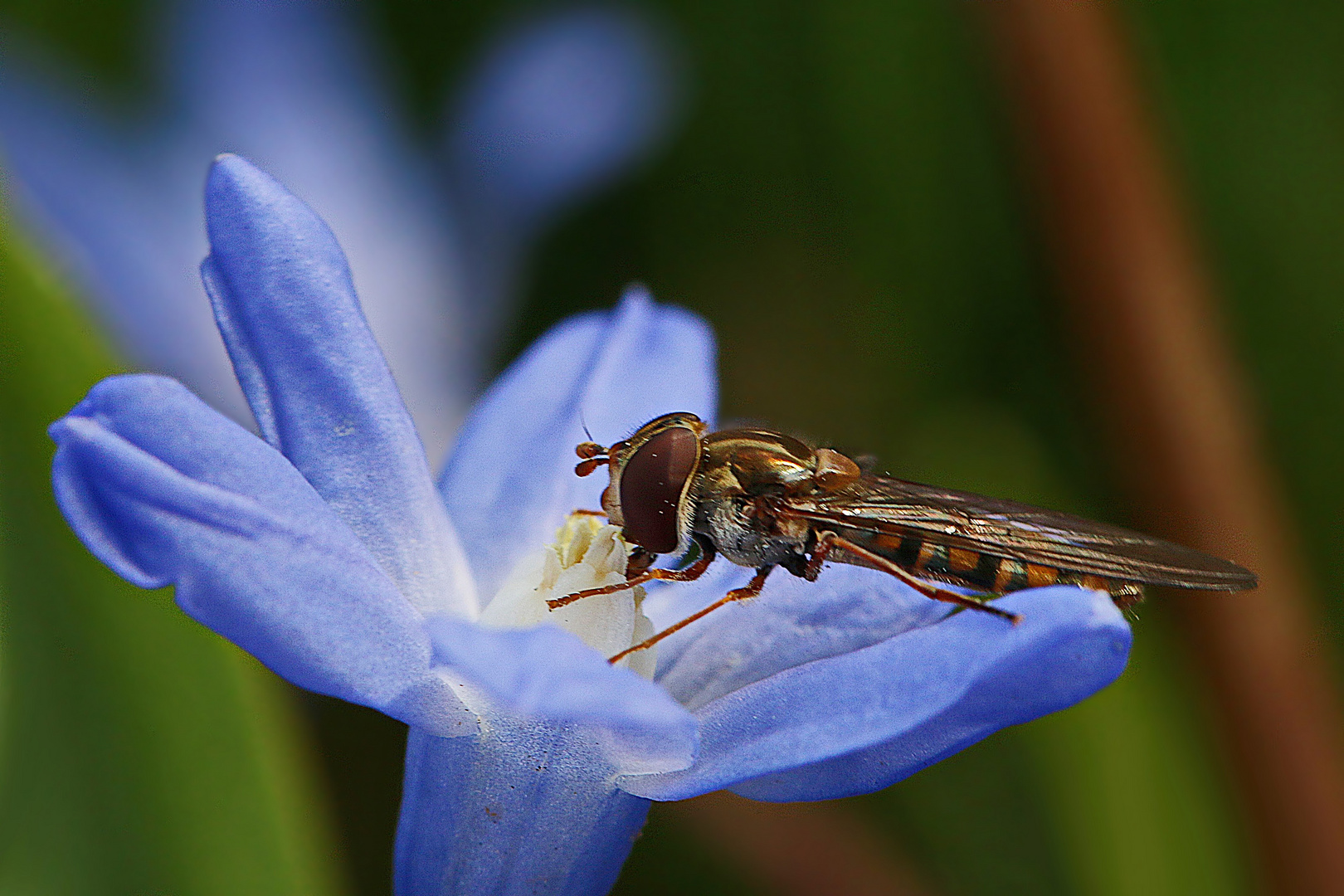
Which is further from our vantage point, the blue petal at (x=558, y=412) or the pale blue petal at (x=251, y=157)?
the pale blue petal at (x=251, y=157)

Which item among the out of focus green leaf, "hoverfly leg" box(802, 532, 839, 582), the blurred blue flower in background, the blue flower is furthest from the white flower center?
the blurred blue flower in background

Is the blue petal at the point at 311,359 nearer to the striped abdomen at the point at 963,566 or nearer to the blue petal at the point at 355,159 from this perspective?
the striped abdomen at the point at 963,566

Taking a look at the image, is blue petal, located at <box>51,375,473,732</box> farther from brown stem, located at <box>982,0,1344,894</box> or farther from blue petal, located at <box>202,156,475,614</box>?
brown stem, located at <box>982,0,1344,894</box>

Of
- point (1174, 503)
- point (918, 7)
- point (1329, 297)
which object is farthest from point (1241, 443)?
point (918, 7)

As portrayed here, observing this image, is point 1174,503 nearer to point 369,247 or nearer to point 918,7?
point 918,7

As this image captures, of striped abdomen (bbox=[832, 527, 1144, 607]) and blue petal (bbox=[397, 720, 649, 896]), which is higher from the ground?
striped abdomen (bbox=[832, 527, 1144, 607])

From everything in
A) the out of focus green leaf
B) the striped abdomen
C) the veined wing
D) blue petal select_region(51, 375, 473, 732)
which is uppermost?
the veined wing

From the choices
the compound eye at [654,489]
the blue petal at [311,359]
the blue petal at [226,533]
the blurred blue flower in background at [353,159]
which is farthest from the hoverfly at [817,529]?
the blurred blue flower in background at [353,159]

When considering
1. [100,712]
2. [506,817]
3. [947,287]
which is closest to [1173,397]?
[947,287]
